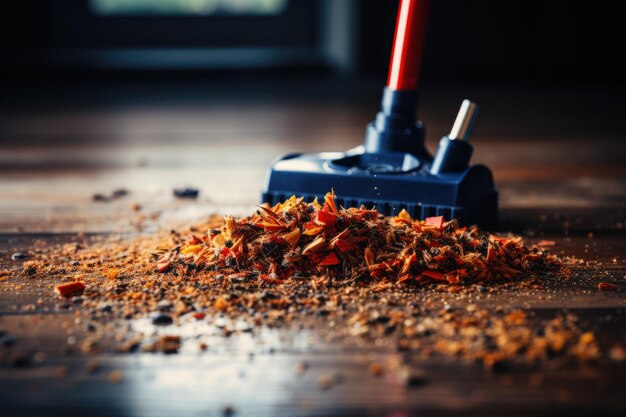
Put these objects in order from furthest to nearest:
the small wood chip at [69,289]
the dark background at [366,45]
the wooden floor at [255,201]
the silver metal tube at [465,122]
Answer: the dark background at [366,45], the silver metal tube at [465,122], the small wood chip at [69,289], the wooden floor at [255,201]

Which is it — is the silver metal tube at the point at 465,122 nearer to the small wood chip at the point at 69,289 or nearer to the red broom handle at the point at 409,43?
the red broom handle at the point at 409,43

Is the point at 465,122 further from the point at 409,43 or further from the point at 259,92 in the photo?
the point at 259,92

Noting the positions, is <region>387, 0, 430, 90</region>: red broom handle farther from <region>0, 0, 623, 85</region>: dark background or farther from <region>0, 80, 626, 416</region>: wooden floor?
<region>0, 0, 623, 85</region>: dark background

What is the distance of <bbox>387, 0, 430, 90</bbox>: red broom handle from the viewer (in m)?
1.29

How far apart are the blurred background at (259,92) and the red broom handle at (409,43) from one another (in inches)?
13.6

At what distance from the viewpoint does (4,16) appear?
13.5 feet

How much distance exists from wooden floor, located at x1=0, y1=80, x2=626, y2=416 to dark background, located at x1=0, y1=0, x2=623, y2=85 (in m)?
0.28

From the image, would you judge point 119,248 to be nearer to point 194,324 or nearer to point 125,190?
point 194,324

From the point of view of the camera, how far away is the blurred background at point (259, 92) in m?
1.74

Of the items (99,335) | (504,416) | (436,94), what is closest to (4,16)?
(436,94)

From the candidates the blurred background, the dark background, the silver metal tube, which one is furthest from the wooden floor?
the dark background

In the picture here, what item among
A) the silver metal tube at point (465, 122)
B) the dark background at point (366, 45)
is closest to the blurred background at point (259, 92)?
the dark background at point (366, 45)

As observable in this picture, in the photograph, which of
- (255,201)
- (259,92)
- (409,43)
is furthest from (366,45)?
(409,43)

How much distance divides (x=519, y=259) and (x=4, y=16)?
12.3ft
